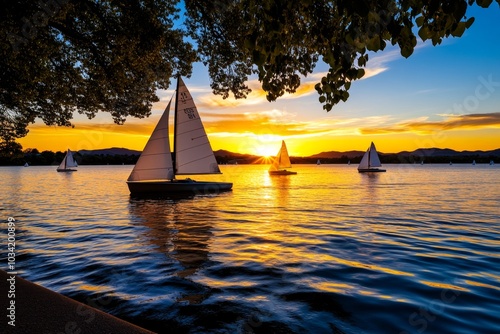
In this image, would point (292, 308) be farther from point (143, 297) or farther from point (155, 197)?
point (155, 197)

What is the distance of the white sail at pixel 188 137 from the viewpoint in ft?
111

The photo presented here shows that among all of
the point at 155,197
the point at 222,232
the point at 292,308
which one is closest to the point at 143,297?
the point at 292,308

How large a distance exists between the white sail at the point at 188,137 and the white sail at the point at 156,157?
142 centimetres

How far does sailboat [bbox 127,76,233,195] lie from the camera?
104 feet

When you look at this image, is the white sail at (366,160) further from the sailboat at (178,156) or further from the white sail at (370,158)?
the sailboat at (178,156)

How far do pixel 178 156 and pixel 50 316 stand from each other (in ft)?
96.9

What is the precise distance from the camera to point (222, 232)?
17.8m

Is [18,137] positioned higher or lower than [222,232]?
higher

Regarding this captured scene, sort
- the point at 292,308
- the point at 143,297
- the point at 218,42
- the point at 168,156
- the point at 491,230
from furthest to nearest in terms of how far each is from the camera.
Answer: the point at 168,156 → the point at 491,230 → the point at 218,42 → the point at 143,297 → the point at 292,308

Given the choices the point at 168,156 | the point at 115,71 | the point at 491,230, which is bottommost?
the point at 491,230

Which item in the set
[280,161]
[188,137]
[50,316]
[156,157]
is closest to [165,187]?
[156,157]

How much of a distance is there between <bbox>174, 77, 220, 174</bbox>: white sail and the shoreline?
28.5 meters

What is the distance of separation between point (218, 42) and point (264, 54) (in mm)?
12022

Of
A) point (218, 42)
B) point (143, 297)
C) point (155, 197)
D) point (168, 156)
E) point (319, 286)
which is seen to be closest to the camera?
point (143, 297)
